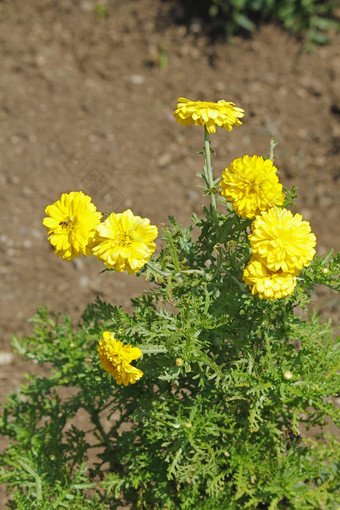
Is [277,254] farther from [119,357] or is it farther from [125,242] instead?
[119,357]

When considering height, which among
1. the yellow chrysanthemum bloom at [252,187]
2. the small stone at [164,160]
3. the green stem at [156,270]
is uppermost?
the small stone at [164,160]

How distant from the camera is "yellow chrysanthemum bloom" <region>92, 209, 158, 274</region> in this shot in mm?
1329

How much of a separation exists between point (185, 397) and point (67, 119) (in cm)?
259

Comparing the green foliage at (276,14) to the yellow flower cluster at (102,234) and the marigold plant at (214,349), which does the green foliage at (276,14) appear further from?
the yellow flower cluster at (102,234)

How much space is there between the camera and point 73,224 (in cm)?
144

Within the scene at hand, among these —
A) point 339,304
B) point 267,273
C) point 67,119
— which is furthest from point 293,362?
point 67,119

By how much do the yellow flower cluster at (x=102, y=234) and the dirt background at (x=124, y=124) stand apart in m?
1.71

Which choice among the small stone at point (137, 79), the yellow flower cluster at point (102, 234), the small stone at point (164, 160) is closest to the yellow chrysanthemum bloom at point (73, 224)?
the yellow flower cluster at point (102, 234)

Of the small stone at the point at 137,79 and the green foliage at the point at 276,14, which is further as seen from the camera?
the green foliage at the point at 276,14

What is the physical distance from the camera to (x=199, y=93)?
158 inches

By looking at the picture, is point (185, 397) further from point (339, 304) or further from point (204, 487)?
point (339, 304)

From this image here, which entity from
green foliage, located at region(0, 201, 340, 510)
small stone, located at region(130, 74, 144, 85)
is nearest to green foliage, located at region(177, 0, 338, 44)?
small stone, located at region(130, 74, 144, 85)

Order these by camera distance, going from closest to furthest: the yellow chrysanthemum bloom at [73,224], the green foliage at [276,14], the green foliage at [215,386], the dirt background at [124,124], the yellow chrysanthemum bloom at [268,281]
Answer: the yellow chrysanthemum bloom at [268,281]
the yellow chrysanthemum bloom at [73,224]
the green foliage at [215,386]
the dirt background at [124,124]
the green foliage at [276,14]

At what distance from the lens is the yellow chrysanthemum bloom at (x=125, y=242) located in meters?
1.33
